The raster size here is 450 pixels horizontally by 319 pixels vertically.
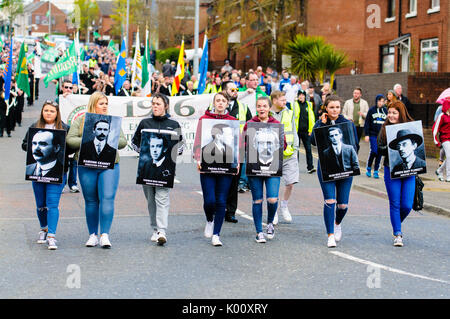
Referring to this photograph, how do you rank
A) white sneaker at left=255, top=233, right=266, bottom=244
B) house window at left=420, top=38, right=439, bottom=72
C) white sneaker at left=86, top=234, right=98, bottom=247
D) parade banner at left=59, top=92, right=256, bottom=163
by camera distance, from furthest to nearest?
1. house window at left=420, top=38, right=439, bottom=72
2. parade banner at left=59, top=92, right=256, bottom=163
3. white sneaker at left=255, top=233, right=266, bottom=244
4. white sneaker at left=86, top=234, right=98, bottom=247

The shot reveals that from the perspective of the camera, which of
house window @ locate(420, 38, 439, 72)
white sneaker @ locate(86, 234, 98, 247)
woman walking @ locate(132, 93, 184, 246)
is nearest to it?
white sneaker @ locate(86, 234, 98, 247)

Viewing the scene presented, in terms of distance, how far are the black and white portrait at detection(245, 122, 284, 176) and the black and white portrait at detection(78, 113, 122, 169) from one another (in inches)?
60.7

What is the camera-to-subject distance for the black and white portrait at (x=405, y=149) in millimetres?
9812

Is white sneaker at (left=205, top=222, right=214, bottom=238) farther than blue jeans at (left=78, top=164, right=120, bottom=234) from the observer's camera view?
Yes

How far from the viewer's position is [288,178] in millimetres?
11391

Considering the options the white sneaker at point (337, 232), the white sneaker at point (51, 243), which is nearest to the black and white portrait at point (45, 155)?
the white sneaker at point (51, 243)

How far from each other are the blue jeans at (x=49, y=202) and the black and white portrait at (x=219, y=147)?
5.35 feet

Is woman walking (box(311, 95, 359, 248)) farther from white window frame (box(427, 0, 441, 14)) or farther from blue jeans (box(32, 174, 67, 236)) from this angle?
white window frame (box(427, 0, 441, 14))

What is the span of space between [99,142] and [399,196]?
361 cm

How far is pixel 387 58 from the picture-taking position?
36094 mm

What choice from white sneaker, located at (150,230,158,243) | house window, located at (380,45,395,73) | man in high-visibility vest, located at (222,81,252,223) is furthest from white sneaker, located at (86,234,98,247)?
house window, located at (380,45,395,73)

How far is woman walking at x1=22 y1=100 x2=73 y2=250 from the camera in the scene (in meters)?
9.27

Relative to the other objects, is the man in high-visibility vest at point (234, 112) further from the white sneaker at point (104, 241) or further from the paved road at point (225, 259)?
the white sneaker at point (104, 241)

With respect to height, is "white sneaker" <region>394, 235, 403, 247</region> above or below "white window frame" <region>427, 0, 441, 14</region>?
below
